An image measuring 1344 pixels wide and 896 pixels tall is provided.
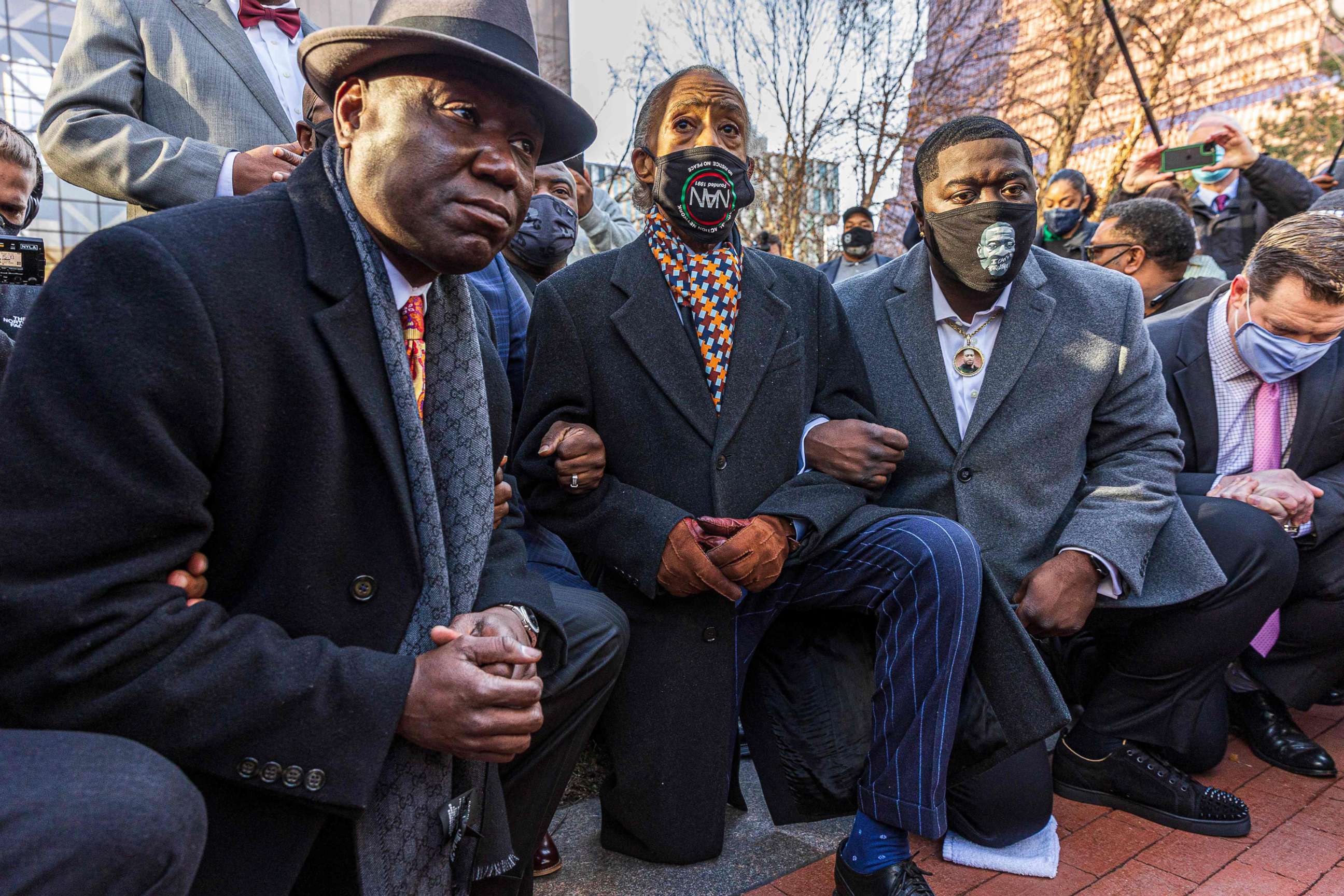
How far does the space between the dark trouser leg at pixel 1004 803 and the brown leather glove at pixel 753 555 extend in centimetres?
81

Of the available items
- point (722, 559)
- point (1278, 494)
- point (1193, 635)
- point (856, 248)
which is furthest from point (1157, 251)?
point (856, 248)

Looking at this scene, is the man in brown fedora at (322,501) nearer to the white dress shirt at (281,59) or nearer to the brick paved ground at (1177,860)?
the brick paved ground at (1177,860)

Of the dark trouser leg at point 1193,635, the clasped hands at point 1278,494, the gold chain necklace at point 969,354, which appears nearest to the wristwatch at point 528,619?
the gold chain necklace at point 969,354

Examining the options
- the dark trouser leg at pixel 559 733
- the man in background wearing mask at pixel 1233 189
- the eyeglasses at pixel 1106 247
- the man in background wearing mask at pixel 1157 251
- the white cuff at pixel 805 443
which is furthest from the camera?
the man in background wearing mask at pixel 1233 189

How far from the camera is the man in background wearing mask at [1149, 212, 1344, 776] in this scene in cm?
327

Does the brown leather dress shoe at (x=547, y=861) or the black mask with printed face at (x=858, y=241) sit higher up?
the black mask with printed face at (x=858, y=241)

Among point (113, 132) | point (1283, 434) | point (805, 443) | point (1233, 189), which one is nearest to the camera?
point (113, 132)

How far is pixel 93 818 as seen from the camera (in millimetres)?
1189

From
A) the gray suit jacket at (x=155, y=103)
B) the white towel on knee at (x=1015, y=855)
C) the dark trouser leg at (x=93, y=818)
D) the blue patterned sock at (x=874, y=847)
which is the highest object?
the gray suit jacket at (x=155, y=103)

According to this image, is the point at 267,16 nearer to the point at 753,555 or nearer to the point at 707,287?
the point at 707,287

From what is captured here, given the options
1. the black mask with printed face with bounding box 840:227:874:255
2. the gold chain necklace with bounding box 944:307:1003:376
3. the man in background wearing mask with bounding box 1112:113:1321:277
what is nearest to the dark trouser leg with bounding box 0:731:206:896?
the gold chain necklace with bounding box 944:307:1003:376

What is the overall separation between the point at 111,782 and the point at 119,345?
620 mm

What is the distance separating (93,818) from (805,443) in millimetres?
1952

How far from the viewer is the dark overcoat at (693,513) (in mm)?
2479
